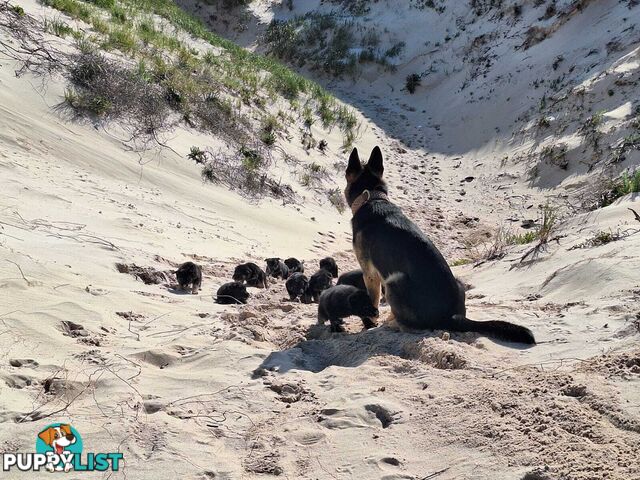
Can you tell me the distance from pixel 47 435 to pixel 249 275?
15.7 feet

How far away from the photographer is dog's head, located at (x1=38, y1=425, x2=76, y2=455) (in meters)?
3.28

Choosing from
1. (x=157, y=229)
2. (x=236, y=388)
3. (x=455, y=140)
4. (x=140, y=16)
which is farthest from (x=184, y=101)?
(x=236, y=388)

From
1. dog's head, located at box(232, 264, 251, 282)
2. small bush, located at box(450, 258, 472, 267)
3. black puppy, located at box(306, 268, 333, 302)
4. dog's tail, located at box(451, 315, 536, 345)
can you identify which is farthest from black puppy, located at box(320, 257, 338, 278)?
dog's tail, located at box(451, 315, 536, 345)

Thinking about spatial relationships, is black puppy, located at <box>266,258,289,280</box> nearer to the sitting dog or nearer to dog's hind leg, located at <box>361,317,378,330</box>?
dog's hind leg, located at <box>361,317,378,330</box>

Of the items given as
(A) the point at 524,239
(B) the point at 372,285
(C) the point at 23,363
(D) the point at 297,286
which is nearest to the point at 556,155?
(A) the point at 524,239

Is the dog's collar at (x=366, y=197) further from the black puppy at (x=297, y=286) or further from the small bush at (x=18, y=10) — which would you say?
the small bush at (x=18, y=10)

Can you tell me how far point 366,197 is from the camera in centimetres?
673

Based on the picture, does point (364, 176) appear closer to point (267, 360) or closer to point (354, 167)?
point (354, 167)

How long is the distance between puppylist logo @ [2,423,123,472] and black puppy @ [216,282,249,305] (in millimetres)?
3767

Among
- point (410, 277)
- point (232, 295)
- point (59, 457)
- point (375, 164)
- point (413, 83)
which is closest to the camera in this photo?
point (59, 457)

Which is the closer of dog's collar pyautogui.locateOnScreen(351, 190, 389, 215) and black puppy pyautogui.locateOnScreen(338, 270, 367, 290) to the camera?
dog's collar pyautogui.locateOnScreen(351, 190, 389, 215)

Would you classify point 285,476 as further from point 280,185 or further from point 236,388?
point 280,185

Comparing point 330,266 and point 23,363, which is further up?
point 330,266

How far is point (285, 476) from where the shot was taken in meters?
3.35
